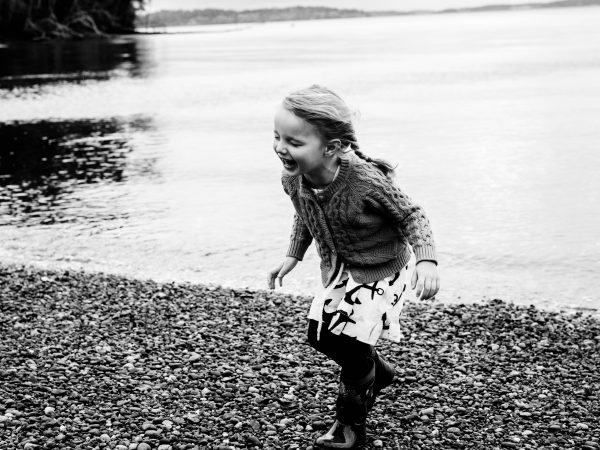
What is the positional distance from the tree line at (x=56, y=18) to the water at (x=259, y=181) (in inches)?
2309

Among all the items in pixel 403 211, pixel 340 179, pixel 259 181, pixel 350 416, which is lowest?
pixel 259 181

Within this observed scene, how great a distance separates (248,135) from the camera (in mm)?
21812

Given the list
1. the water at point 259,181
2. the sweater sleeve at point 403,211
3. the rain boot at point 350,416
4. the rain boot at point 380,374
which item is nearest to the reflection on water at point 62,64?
the water at point 259,181

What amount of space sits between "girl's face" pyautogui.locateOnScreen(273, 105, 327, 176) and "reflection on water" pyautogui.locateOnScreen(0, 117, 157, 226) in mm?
9204

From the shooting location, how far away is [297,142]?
3.89 m

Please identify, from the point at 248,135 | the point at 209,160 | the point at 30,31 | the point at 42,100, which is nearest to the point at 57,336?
the point at 209,160

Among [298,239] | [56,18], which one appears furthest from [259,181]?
[56,18]

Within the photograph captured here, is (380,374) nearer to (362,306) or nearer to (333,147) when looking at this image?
(362,306)

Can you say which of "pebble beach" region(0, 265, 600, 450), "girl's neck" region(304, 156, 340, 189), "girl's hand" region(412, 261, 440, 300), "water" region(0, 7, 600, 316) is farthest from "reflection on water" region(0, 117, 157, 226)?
"girl's hand" region(412, 261, 440, 300)

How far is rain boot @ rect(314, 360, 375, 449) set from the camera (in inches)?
171

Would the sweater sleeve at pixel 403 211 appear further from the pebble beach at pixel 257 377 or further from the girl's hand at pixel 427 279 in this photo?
the pebble beach at pixel 257 377

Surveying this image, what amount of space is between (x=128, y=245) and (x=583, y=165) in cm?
988

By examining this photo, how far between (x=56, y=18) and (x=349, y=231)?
3801 inches

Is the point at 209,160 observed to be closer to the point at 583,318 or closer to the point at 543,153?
the point at 543,153
